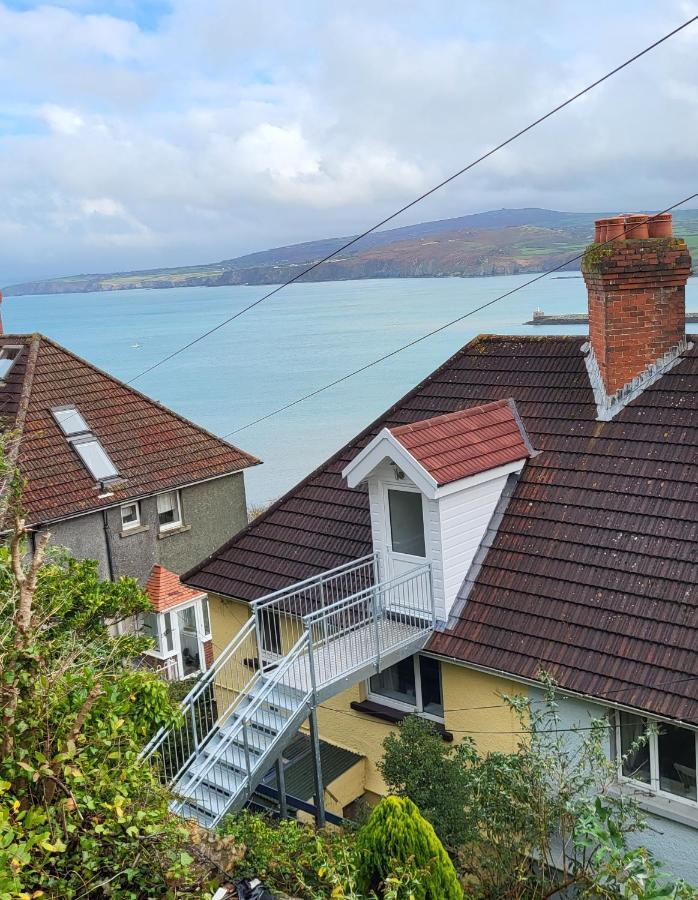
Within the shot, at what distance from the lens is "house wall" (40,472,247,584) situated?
20469 mm

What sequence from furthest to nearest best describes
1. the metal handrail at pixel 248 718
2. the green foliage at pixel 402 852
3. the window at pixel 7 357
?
the window at pixel 7 357, the metal handrail at pixel 248 718, the green foliage at pixel 402 852

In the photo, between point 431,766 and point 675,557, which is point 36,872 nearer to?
point 431,766

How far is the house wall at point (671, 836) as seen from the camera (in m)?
9.55

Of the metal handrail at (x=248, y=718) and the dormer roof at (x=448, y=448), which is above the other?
the dormer roof at (x=448, y=448)

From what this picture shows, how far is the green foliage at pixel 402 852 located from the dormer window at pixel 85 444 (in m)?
14.8

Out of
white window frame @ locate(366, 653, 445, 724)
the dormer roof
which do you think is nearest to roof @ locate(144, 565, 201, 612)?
white window frame @ locate(366, 653, 445, 724)

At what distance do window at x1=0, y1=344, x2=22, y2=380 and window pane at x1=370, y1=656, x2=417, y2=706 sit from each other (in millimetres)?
14283

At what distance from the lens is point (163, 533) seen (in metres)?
22.2

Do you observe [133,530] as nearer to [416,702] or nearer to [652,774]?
[416,702]

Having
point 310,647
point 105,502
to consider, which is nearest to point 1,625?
point 310,647

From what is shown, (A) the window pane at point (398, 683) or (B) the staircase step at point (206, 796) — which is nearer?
(B) the staircase step at point (206, 796)

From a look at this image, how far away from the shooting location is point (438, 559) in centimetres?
1148

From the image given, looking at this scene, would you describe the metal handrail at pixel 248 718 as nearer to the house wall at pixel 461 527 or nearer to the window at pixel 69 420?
the house wall at pixel 461 527

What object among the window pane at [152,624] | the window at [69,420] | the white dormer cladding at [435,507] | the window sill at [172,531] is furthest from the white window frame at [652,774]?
the window at [69,420]
